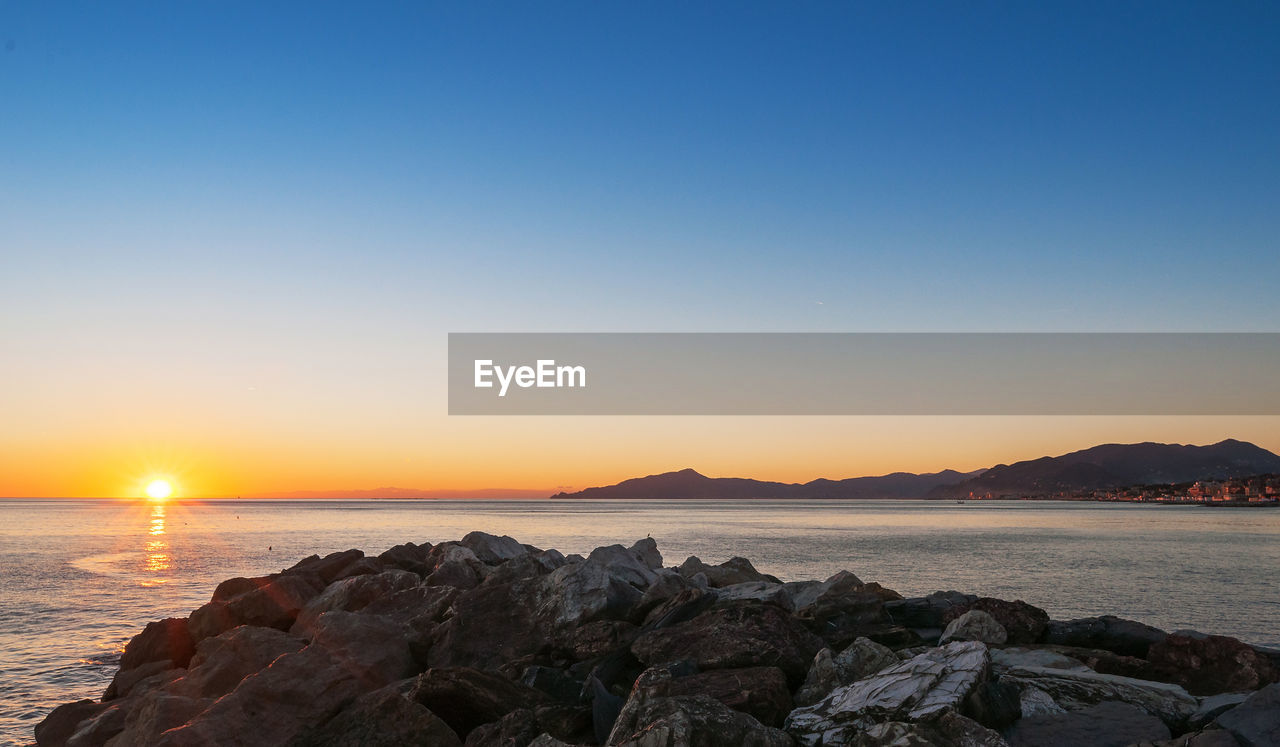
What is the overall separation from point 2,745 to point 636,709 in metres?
12.4

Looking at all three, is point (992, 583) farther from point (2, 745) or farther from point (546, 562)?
point (2, 745)

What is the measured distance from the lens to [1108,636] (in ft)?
40.1

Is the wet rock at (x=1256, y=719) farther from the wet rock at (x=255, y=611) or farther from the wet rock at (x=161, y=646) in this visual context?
the wet rock at (x=161, y=646)

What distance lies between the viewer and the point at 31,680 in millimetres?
18312

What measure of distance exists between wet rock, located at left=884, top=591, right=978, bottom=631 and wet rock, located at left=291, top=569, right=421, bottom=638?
30.0 ft

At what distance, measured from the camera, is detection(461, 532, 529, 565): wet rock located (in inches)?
837

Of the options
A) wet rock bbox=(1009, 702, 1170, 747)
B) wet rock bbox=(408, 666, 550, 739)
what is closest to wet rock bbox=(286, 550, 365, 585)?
wet rock bbox=(408, 666, 550, 739)

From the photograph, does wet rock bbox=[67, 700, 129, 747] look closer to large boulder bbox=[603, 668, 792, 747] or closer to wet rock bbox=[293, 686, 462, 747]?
wet rock bbox=[293, 686, 462, 747]

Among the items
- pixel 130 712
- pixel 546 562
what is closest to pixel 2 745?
pixel 130 712

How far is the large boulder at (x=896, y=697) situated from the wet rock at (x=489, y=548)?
13939 mm

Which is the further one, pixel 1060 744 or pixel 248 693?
pixel 248 693

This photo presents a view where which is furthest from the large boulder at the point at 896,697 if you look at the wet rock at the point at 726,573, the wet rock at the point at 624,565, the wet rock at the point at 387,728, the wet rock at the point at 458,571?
the wet rock at the point at 726,573

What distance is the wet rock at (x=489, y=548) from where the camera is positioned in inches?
837

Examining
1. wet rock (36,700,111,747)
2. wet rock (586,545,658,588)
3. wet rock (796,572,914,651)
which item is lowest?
wet rock (36,700,111,747)
